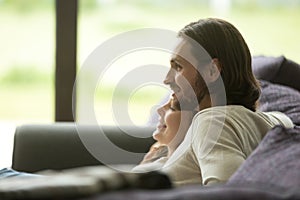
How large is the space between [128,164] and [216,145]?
85 cm

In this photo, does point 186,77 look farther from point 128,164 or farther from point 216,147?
point 128,164

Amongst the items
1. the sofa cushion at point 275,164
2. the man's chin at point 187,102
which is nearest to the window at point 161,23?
the man's chin at point 187,102

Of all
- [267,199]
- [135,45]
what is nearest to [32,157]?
[135,45]

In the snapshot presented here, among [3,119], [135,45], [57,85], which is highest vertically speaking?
[135,45]

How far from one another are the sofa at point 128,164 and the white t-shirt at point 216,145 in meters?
0.17

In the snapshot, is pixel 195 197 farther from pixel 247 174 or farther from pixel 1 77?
pixel 1 77

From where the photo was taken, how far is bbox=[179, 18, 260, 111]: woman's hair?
1.70m

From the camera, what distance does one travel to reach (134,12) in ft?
10.8

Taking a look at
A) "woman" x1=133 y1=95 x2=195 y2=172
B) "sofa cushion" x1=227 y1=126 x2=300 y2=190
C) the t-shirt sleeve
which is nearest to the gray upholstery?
"woman" x1=133 y1=95 x2=195 y2=172

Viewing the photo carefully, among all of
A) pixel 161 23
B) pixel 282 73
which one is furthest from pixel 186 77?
pixel 161 23

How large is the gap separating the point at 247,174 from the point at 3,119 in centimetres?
241

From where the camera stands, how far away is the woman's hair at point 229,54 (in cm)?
170

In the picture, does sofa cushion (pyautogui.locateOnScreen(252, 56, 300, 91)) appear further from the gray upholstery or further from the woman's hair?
the woman's hair

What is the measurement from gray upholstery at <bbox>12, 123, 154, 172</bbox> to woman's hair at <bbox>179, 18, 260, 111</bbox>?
594 millimetres
